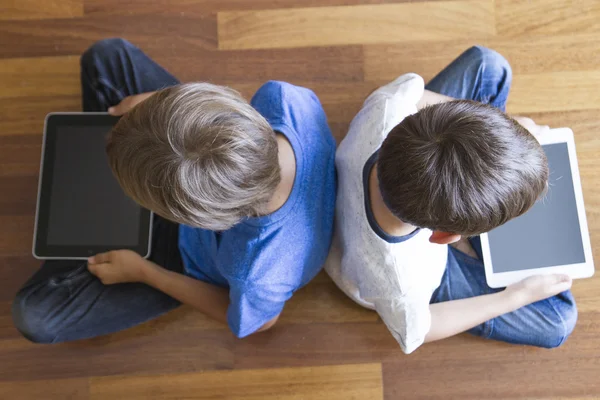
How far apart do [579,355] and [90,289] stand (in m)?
0.92

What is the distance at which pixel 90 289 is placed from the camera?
854mm

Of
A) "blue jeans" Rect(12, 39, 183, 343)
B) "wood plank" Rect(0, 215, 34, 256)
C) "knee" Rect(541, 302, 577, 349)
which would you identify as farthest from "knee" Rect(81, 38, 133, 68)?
"knee" Rect(541, 302, 577, 349)

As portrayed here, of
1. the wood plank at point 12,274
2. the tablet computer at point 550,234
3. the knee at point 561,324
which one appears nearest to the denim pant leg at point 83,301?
the wood plank at point 12,274

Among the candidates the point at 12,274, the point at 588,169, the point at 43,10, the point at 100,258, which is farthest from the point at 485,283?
the point at 43,10

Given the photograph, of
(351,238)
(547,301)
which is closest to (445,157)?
(351,238)

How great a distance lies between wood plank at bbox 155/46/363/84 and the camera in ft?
3.28

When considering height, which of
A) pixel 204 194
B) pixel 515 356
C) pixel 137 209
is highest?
pixel 204 194

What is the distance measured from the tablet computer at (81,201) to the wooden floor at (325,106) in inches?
7.0

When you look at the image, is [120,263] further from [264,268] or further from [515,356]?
[515,356]

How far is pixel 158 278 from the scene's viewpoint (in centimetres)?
83

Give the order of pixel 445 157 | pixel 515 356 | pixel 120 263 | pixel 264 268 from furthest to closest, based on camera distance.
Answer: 1. pixel 515 356
2. pixel 120 263
3. pixel 264 268
4. pixel 445 157

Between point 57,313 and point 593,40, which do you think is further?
point 593,40

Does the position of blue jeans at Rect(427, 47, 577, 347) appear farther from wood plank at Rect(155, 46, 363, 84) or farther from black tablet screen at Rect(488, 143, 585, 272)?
wood plank at Rect(155, 46, 363, 84)

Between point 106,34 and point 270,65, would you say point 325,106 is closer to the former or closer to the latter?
point 270,65
